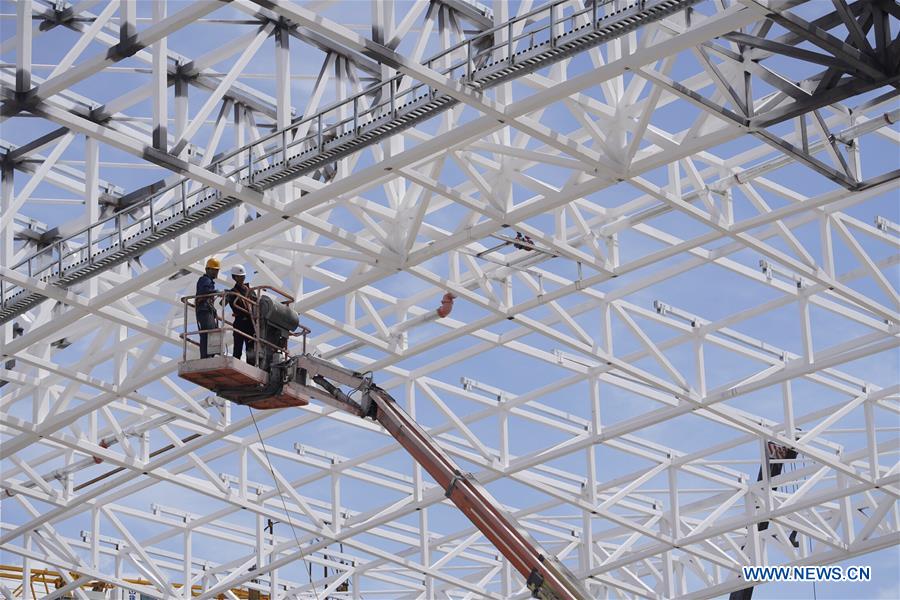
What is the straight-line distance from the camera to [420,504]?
130 ft

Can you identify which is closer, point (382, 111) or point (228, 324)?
point (228, 324)

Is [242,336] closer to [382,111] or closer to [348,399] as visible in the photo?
[348,399]

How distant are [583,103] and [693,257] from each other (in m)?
8.57

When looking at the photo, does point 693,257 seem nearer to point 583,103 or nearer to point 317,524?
point 583,103

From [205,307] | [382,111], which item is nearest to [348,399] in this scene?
[205,307]

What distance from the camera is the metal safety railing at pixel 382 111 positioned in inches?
865

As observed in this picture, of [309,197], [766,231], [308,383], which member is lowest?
[308,383]

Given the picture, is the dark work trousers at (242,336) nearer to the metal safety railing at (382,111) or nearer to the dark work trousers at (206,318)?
the dark work trousers at (206,318)

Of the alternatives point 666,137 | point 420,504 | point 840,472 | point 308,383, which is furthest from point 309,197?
point 840,472

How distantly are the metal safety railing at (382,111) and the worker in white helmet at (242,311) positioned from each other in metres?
1.22

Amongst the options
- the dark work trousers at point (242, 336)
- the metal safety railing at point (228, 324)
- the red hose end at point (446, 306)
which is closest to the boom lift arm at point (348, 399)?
the metal safety railing at point (228, 324)

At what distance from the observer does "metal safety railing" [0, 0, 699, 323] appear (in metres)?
22.0

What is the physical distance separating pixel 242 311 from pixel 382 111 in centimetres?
410

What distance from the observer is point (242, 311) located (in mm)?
25844
